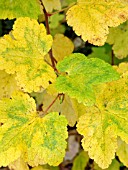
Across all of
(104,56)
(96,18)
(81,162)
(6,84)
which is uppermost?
(104,56)

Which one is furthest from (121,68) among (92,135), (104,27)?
(92,135)

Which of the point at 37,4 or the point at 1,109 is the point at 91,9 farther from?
the point at 1,109

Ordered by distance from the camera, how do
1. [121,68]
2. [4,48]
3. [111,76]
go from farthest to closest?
[121,68] < [4,48] < [111,76]

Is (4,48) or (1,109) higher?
(4,48)

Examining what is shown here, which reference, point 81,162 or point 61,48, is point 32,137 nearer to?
point 61,48

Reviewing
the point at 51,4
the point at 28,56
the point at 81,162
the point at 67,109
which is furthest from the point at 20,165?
the point at 81,162
